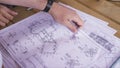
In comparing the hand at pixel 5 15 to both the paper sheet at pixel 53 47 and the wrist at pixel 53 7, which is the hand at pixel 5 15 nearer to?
the paper sheet at pixel 53 47

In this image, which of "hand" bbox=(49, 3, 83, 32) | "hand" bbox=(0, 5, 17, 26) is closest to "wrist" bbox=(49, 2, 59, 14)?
"hand" bbox=(49, 3, 83, 32)

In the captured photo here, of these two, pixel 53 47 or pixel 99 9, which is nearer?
pixel 53 47

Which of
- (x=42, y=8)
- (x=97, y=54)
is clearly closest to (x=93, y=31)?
(x=97, y=54)

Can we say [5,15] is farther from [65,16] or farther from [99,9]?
[99,9]

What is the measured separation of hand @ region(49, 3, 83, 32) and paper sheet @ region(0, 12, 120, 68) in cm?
2

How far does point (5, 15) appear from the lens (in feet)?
2.98

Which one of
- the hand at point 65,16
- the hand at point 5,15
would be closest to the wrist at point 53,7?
the hand at point 65,16

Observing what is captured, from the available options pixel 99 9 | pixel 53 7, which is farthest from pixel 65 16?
pixel 99 9

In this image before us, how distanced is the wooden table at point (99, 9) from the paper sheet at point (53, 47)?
68 mm

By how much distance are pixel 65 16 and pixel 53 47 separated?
0.14 metres

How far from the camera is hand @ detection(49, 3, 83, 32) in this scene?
85cm

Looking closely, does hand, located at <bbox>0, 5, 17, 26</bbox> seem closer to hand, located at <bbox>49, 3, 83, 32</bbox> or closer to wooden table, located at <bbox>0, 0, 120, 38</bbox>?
wooden table, located at <bbox>0, 0, 120, 38</bbox>

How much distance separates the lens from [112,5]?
97cm

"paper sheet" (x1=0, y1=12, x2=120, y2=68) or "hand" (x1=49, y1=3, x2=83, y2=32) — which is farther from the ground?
"hand" (x1=49, y1=3, x2=83, y2=32)
